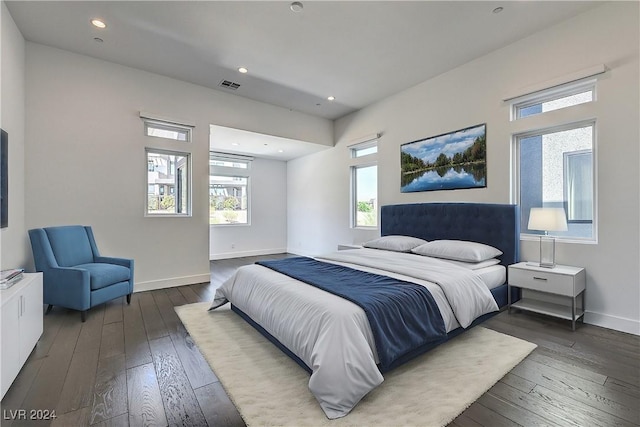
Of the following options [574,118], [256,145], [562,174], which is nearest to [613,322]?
[562,174]

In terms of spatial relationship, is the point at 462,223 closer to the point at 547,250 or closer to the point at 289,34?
the point at 547,250

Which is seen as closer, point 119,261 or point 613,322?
point 613,322

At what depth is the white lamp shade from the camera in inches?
112

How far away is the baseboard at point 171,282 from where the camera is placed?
13.4 feet

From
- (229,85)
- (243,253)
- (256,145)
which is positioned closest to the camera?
(229,85)

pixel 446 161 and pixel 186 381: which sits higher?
pixel 446 161

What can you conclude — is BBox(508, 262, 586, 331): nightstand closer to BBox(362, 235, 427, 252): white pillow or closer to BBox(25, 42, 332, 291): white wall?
BBox(362, 235, 427, 252): white pillow

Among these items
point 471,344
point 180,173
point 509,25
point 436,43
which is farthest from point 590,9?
point 180,173

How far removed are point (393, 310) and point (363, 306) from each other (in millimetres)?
Result: 244

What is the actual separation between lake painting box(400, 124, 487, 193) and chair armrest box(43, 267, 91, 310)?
14.3 feet

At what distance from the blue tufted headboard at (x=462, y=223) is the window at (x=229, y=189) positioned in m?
3.90

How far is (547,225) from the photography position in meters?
2.91

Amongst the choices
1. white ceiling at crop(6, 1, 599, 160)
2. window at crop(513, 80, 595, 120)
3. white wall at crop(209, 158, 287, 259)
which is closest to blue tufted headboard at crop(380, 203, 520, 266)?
window at crop(513, 80, 595, 120)

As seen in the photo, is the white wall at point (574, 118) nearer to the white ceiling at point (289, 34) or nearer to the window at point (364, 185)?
the white ceiling at point (289, 34)
